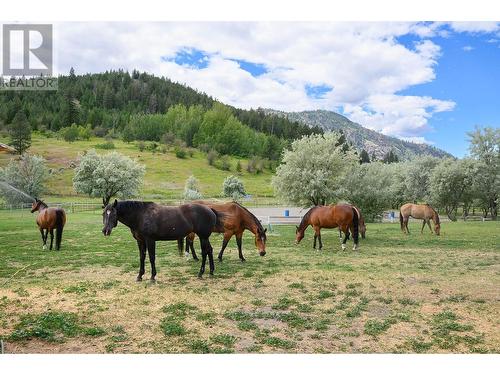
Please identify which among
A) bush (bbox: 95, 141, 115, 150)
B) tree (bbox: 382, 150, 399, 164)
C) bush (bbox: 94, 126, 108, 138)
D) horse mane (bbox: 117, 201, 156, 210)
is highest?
bush (bbox: 94, 126, 108, 138)

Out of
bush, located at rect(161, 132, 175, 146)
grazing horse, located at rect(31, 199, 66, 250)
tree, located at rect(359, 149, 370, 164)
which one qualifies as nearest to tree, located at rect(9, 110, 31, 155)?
grazing horse, located at rect(31, 199, 66, 250)

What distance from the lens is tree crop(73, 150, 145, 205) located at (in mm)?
9703

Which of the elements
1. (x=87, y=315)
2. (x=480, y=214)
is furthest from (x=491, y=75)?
(x=87, y=315)

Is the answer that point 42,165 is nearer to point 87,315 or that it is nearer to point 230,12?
point 87,315

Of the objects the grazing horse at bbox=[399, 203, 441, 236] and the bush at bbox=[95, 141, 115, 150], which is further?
the grazing horse at bbox=[399, 203, 441, 236]

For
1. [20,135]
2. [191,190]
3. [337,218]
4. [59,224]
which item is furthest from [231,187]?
[20,135]

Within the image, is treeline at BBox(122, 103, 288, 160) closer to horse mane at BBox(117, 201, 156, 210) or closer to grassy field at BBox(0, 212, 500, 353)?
grassy field at BBox(0, 212, 500, 353)

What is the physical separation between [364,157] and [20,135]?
1437 cm

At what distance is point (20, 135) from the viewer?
28.7 feet

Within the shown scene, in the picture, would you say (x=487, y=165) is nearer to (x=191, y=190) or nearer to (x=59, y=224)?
(x=191, y=190)

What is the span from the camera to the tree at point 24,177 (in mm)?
8289

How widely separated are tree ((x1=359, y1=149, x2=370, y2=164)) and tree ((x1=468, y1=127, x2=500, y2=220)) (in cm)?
493

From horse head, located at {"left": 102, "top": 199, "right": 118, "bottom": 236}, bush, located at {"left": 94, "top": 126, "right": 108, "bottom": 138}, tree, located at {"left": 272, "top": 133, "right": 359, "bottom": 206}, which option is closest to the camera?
horse head, located at {"left": 102, "top": 199, "right": 118, "bottom": 236}

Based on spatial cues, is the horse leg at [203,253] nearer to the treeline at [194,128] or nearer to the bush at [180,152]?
the bush at [180,152]
